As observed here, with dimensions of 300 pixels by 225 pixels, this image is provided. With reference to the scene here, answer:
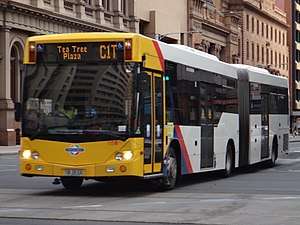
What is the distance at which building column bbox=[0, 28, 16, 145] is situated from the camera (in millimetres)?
48250

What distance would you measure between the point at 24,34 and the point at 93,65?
37.4m

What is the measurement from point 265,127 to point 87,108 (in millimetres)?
11441

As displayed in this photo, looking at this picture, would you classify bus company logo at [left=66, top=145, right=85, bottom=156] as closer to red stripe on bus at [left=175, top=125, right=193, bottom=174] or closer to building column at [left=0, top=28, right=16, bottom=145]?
red stripe on bus at [left=175, top=125, right=193, bottom=174]

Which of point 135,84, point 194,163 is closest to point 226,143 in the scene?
point 194,163

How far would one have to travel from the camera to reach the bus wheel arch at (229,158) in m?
21.1

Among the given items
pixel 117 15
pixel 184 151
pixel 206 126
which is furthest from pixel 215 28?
pixel 184 151

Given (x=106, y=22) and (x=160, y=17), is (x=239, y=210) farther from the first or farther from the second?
(x=160, y=17)

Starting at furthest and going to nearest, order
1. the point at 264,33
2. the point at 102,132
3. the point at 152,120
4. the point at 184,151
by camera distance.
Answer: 1. the point at 264,33
2. the point at 184,151
3. the point at 152,120
4. the point at 102,132

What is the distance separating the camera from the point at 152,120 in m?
15.6

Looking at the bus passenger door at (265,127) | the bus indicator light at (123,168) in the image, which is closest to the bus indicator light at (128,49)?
the bus indicator light at (123,168)

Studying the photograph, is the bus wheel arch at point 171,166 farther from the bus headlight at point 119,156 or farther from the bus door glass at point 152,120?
the bus headlight at point 119,156

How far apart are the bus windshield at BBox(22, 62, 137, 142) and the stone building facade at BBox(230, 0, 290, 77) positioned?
85788 mm

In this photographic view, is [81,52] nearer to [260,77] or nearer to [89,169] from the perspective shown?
[89,169]

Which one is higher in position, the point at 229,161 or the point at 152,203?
the point at 229,161
